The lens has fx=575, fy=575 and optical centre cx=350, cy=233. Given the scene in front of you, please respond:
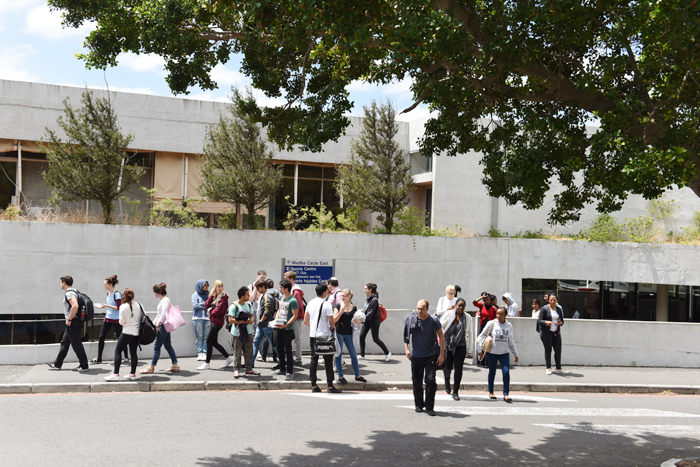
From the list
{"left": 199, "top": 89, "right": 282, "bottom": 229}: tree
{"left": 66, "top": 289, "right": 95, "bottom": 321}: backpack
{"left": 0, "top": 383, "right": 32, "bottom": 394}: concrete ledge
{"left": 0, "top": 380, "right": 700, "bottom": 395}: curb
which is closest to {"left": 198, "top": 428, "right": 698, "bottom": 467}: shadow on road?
{"left": 0, "top": 380, "right": 700, "bottom": 395}: curb

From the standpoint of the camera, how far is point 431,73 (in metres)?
9.83

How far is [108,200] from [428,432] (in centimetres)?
1246

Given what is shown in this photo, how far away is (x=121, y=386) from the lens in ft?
32.8

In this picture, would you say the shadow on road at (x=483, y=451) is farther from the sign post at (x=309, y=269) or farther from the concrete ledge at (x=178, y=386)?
the sign post at (x=309, y=269)

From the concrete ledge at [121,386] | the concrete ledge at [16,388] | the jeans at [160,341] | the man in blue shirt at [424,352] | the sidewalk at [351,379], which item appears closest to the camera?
the man in blue shirt at [424,352]

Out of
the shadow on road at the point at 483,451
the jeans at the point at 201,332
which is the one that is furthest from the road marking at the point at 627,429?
the jeans at the point at 201,332

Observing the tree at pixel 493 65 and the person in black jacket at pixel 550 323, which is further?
the person in black jacket at pixel 550 323

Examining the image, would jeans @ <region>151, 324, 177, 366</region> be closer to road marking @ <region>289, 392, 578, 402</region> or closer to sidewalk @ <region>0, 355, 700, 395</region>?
sidewalk @ <region>0, 355, 700, 395</region>

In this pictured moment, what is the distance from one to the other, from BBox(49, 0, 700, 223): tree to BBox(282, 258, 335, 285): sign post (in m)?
5.31

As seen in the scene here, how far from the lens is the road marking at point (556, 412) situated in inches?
366

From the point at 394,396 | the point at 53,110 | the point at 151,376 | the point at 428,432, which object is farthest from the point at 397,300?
the point at 53,110

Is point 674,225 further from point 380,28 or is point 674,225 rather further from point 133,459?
point 133,459

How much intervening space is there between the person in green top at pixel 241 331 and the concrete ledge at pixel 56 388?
8.55ft

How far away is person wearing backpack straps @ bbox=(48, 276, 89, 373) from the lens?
10617 mm
